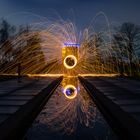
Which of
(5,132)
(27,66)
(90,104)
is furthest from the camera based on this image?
(27,66)

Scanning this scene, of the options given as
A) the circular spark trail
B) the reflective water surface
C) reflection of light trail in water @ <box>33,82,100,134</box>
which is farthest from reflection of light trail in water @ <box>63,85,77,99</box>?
the circular spark trail

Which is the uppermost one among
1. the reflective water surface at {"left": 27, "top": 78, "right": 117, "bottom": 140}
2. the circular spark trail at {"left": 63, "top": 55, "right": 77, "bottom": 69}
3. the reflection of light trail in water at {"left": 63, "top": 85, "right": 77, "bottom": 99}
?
the circular spark trail at {"left": 63, "top": 55, "right": 77, "bottom": 69}

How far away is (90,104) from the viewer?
1298cm

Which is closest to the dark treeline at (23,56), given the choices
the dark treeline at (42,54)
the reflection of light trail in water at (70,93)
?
the dark treeline at (42,54)

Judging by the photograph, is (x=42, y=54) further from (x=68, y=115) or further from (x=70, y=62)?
(x=68, y=115)

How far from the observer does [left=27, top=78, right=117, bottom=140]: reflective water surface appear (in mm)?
7582

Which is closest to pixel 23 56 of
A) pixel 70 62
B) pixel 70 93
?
pixel 70 62

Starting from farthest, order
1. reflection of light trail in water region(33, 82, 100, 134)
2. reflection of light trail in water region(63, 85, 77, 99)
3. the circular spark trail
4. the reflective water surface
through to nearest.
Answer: the circular spark trail, reflection of light trail in water region(63, 85, 77, 99), reflection of light trail in water region(33, 82, 100, 134), the reflective water surface

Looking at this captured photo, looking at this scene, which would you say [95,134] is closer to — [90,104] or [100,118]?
[100,118]

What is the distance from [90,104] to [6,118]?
531 centimetres

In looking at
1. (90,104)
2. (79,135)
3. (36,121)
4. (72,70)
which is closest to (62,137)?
(79,135)

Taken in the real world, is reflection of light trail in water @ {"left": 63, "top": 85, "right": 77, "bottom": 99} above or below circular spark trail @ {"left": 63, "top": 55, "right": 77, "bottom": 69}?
below

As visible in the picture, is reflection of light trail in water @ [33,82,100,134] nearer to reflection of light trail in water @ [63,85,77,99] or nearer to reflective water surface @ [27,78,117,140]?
reflective water surface @ [27,78,117,140]

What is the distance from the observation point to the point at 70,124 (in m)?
8.92
